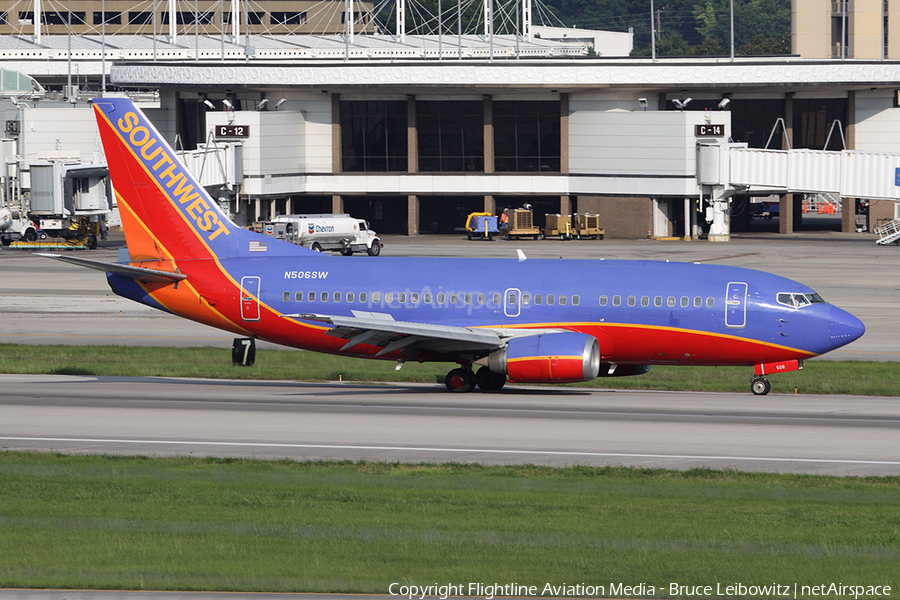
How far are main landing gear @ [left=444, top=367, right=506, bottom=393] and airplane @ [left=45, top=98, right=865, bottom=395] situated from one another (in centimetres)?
6

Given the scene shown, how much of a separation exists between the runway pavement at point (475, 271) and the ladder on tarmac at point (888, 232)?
1.59 metres

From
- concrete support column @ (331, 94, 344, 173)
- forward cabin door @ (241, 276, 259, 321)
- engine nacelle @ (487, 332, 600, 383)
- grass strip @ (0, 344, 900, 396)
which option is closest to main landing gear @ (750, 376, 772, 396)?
grass strip @ (0, 344, 900, 396)

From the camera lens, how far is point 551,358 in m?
34.8

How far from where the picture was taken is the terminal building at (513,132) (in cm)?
10869

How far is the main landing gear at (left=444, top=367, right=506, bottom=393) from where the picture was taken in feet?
123

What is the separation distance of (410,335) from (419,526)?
50.2 feet

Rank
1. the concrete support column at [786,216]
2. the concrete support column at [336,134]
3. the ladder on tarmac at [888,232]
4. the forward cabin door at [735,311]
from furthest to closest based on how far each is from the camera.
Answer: the concrete support column at [336,134], the concrete support column at [786,216], the ladder on tarmac at [888,232], the forward cabin door at [735,311]

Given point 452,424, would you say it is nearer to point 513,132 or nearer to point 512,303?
point 512,303

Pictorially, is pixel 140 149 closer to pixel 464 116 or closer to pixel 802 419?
pixel 802 419

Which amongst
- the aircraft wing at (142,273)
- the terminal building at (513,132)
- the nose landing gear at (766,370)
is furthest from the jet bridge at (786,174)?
the aircraft wing at (142,273)

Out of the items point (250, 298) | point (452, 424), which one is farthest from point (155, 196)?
point (452, 424)

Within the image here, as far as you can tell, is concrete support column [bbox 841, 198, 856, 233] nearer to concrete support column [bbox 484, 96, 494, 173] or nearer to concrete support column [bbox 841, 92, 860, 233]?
concrete support column [bbox 841, 92, 860, 233]

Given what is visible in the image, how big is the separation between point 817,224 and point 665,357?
4151 inches

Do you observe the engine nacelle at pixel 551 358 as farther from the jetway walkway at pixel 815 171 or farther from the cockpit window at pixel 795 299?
the jetway walkway at pixel 815 171
